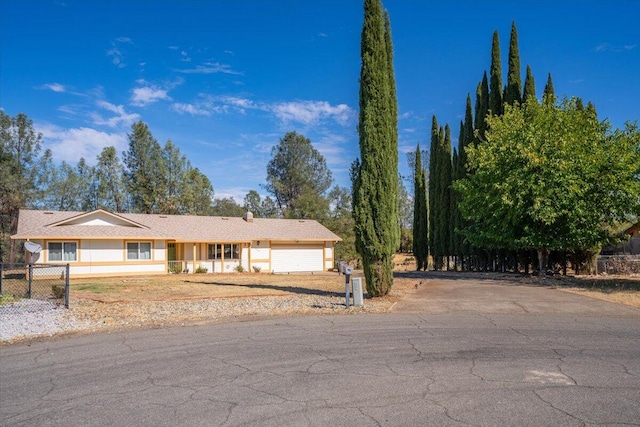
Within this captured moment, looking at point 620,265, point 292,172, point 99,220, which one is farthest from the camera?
point 292,172

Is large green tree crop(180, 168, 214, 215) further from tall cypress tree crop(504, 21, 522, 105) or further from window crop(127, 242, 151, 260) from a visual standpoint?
tall cypress tree crop(504, 21, 522, 105)

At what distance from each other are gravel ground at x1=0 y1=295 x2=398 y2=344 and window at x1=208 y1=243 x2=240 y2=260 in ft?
54.6

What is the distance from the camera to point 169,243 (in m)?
30.4

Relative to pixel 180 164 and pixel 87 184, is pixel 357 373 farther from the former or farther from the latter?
pixel 87 184

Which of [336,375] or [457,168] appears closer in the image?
[336,375]

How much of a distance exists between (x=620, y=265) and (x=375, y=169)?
1662cm

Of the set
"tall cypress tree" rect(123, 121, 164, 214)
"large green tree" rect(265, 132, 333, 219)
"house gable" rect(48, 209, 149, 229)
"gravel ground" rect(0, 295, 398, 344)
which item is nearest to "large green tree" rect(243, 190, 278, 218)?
"large green tree" rect(265, 132, 333, 219)

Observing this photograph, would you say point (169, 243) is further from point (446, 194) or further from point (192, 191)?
point (446, 194)

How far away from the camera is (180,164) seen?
1741 inches

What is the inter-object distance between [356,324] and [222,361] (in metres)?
3.72

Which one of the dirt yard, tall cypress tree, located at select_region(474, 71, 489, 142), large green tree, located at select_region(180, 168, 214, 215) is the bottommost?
the dirt yard

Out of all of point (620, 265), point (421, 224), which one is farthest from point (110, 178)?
point (620, 265)

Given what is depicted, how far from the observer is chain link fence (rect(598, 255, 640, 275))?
2212 centimetres

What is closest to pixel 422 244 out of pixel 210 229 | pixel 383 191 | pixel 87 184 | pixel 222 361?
pixel 210 229
